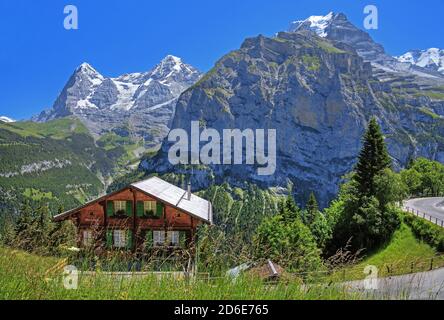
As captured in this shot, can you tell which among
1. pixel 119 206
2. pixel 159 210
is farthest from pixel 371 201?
pixel 119 206

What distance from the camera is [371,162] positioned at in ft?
160

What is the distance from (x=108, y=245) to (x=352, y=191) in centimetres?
4423

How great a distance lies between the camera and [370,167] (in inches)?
1914

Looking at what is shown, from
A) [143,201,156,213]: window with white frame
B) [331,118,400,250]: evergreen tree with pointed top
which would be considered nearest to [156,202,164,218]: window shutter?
[143,201,156,213]: window with white frame

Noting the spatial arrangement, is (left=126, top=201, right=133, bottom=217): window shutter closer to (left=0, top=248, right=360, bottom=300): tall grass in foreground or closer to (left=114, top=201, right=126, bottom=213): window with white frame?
(left=114, top=201, right=126, bottom=213): window with white frame

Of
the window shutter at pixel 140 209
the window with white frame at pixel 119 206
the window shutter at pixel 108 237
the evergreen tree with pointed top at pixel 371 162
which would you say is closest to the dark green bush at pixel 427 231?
the evergreen tree with pointed top at pixel 371 162

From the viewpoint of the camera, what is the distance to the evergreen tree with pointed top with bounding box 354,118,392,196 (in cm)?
4853

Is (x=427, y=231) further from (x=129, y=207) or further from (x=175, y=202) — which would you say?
(x=129, y=207)

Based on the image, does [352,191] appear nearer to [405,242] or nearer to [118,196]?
[405,242]

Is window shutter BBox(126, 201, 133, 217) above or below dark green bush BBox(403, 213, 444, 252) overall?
above

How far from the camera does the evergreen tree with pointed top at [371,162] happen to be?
48.5m

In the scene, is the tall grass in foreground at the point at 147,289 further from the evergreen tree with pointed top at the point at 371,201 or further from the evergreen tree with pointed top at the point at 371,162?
the evergreen tree with pointed top at the point at 371,162

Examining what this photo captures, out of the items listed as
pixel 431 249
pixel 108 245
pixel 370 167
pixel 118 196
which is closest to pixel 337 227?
pixel 370 167

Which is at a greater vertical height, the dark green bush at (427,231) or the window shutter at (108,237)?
the window shutter at (108,237)
